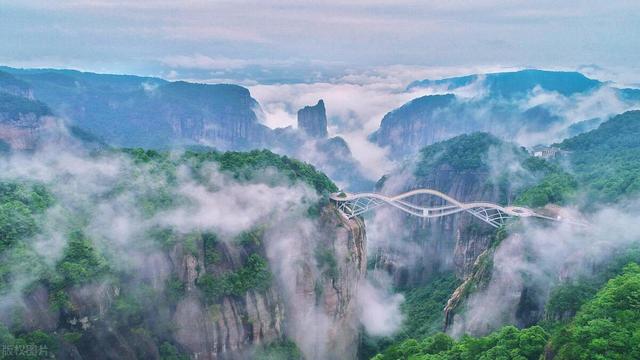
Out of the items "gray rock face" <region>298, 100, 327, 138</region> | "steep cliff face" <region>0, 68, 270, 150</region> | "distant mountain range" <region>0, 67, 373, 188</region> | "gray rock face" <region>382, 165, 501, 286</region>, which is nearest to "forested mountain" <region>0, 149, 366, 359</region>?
"gray rock face" <region>382, 165, 501, 286</region>

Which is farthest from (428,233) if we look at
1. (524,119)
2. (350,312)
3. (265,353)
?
(524,119)

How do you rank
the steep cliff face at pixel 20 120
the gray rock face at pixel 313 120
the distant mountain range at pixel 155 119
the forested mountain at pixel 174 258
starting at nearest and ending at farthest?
1. the forested mountain at pixel 174 258
2. the steep cliff face at pixel 20 120
3. the distant mountain range at pixel 155 119
4. the gray rock face at pixel 313 120

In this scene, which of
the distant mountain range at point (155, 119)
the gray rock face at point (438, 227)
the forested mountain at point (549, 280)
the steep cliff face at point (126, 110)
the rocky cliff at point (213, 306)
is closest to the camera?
the forested mountain at point (549, 280)

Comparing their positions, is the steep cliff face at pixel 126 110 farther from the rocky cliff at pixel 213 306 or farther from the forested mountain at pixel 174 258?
the rocky cliff at pixel 213 306

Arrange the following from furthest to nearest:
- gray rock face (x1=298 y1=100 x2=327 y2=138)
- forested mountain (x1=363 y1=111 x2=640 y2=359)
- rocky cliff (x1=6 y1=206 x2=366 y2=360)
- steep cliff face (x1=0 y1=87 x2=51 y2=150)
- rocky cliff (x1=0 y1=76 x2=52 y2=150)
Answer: gray rock face (x1=298 y1=100 x2=327 y2=138)
steep cliff face (x1=0 y1=87 x2=51 y2=150)
rocky cliff (x1=0 y1=76 x2=52 y2=150)
rocky cliff (x1=6 y1=206 x2=366 y2=360)
forested mountain (x1=363 y1=111 x2=640 y2=359)

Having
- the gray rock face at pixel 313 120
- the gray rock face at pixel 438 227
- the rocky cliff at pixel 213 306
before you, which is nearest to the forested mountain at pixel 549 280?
the gray rock face at pixel 438 227

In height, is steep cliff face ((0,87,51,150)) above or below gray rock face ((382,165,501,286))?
above

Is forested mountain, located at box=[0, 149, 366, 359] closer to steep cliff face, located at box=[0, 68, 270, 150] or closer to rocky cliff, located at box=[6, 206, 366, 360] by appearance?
rocky cliff, located at box=[6, 206, 366, 360]

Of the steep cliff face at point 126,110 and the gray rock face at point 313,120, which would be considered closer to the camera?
the steep cliff face at point 126,110
